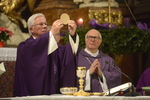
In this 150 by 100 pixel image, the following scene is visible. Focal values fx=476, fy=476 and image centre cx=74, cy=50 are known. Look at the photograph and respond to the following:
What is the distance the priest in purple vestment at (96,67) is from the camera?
690 cm

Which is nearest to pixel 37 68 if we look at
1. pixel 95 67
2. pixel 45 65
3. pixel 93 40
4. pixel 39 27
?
pixel 45 65

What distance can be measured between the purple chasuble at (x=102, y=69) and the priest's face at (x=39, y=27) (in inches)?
38.4

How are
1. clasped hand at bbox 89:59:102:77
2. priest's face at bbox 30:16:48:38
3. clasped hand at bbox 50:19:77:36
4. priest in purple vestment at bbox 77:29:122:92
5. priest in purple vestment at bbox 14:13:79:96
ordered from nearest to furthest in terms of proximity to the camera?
clasped hand at bbox 50:19:77:36, priest in purple vestment at bbox 14:13:79:96, priest's face at bbox 30:16:48:38, clasped hand at bbox 89:59:102:77, priest in purple vestment at bbox 77:29:122:92

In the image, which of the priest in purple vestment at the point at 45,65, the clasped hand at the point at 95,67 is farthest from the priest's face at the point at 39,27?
the clasped hand at the point at 95,67

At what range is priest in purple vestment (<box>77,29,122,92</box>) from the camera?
6898 mm

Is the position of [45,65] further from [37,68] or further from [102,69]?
[102,69]

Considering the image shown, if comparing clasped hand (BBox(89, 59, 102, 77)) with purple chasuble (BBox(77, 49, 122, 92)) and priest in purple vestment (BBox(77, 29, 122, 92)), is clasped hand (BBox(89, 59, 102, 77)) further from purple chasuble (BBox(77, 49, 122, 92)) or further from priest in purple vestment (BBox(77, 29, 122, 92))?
purple chasuble (BBox(77, 49, 122, 92))

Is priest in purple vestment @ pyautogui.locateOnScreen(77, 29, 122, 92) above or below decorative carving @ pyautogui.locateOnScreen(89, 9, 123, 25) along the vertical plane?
below

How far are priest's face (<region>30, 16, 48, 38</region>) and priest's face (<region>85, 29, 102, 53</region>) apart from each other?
0.93 m

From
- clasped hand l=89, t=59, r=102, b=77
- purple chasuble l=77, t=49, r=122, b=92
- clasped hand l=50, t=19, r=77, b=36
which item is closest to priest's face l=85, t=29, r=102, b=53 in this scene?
purple chasuble l=77, t=49, r=122, b=92

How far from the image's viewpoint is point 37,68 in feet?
20.5

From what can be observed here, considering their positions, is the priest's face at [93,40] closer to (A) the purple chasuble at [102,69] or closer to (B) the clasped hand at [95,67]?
(A) the purple chasuble at [102,69]

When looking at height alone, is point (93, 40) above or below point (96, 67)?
above

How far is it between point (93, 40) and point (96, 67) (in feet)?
1.92
